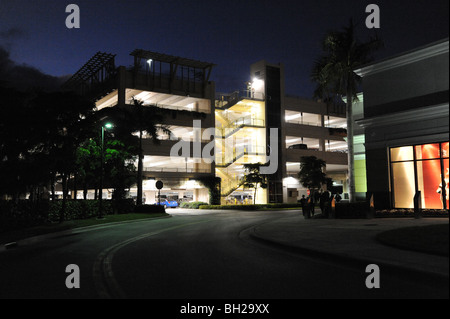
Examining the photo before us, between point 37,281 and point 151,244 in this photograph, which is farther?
point 151,244

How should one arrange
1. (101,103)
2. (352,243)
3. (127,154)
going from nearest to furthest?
(352,243) → (127,154) → (101,103)

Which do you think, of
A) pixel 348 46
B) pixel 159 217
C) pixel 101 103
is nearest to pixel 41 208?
pixel 159 217

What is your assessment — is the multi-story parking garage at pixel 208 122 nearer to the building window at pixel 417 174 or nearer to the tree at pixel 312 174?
the tree at pixel 312 174

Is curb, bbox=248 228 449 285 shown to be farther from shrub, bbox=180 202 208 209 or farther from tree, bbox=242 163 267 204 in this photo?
shrub, bbox=180 202 208 209

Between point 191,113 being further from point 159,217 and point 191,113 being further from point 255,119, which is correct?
point 159,217

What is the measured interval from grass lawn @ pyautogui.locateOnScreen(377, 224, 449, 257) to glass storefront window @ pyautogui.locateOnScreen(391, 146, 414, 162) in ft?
31.2

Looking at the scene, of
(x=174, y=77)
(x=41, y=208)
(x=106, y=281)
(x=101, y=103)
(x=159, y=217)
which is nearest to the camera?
(x=106, y=281)

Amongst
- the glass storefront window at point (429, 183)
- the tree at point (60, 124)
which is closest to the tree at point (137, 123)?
the tree at point (60, 124)

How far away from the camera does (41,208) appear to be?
944 inches

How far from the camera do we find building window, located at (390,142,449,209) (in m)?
18.7

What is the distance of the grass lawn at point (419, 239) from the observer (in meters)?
7.84

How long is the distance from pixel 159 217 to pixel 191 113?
26.5 metres

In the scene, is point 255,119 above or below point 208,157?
above

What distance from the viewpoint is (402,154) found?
20.4 m
